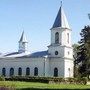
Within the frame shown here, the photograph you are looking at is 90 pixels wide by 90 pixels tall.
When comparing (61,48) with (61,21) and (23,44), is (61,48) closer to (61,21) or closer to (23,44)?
(61,21)

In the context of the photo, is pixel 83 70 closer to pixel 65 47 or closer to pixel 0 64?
pixel 65 47

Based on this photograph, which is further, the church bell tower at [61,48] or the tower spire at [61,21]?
the tower spire at [61,21]

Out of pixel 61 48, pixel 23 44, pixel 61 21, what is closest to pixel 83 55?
pixel 61 48

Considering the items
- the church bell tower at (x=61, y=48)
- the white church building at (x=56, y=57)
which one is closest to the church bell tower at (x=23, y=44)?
the white church building at (x=56, y=57)

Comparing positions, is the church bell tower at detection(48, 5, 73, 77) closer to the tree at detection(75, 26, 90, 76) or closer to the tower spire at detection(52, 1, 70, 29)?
the tower spire at detection(52, 1, 70, 29)

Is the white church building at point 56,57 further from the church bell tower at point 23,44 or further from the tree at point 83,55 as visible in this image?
the church bell tower at point 23,44

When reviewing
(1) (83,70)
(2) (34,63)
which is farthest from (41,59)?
(1) (83,70)

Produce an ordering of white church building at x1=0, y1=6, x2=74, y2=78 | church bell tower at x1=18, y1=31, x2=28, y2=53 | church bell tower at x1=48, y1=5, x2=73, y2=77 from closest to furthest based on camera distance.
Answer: church bell tower at x1=48, y1=5, x2=73, y2=77, white church building at x1=0, y1=6, x2=74, y2=78, church bell tower at x1=18, y1=31, x2=28, y2=53

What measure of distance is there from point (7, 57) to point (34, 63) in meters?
7.44

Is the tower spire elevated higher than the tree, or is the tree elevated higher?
the tower spire

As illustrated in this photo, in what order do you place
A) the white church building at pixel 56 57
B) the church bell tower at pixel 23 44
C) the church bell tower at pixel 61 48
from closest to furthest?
the church bell tower at pixel 61 48, the white church building at pixel 56 57, the church bell tower at pixel 23 44

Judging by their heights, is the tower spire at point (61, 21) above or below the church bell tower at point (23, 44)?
above

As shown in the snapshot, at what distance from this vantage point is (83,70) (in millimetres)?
70438

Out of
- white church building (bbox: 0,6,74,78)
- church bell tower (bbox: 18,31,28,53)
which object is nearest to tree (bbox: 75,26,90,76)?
white church building (bbox: 0,6,74,78)
